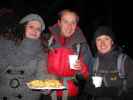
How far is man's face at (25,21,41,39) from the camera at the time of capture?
212 inches

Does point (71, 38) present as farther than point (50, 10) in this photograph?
No

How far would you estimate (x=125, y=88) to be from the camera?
17.6 feet

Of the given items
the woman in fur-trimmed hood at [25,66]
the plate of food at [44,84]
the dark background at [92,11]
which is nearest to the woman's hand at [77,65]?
the plate of food at [44,84]

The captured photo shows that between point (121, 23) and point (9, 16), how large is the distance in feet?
27.5

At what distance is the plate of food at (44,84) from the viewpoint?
17.1 ft

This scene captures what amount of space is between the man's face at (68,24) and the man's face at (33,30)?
377 mm

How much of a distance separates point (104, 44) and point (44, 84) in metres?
1.09

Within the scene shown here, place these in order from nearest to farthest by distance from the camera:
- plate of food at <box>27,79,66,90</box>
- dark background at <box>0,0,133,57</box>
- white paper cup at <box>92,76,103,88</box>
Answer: plate of food at <box>27,79,66,90</box>, white paper cup at <box>92,76,103,88</box>, dark background at <box>0,0,133,57</box>

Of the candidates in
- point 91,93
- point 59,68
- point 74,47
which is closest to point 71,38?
point 74,47

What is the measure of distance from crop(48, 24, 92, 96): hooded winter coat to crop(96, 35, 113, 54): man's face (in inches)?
7.5

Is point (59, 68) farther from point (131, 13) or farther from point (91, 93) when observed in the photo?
point (131, 13)

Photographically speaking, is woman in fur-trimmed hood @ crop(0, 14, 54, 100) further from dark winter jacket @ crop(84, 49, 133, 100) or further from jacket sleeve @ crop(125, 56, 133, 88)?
jacket sleeve @ crop(125, 56, 133, 88)

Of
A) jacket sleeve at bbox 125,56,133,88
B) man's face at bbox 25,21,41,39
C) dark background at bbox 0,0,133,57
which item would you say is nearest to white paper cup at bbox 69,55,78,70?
man's face at bbox 25,21,41,39

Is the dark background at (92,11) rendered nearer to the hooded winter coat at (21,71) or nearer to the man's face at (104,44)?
the man's face at (104,44)
